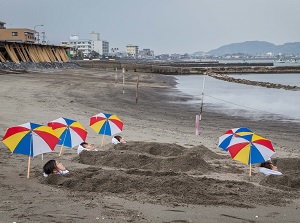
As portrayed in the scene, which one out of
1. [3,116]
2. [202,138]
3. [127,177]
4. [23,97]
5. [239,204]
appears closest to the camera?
[239,204]

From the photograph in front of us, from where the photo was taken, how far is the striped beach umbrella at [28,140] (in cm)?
855

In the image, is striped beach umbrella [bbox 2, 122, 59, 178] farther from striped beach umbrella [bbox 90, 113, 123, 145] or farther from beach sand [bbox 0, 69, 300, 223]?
striped beach umbrella [bbox 90, 113, 123, 145]

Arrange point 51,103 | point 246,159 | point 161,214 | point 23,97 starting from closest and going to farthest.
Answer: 1. point 161,214
2. point 246,159
3. point 51,103
4. point 23,97

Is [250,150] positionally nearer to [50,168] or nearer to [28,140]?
[50,168]

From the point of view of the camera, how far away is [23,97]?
2350 cm

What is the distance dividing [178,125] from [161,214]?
12.0 metres

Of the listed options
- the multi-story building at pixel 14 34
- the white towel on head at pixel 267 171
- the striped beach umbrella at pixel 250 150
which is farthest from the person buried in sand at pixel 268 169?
the multi-story building at pixel 14 34

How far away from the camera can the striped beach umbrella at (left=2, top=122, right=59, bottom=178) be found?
855 cm

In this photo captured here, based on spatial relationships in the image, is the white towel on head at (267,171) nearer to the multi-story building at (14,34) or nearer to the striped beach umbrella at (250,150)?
the striped beach umbrella at (250,150)

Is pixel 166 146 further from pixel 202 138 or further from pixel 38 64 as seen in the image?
pixel 38 64

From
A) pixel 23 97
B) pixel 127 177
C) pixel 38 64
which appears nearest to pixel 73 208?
pixel 127 177

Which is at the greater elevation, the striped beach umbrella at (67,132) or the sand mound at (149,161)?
the striped beach umbrella at (67,132)

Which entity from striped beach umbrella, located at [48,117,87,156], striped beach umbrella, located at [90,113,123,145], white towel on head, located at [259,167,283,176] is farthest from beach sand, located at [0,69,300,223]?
striped beach umbrella, located at [90,113,123,145]

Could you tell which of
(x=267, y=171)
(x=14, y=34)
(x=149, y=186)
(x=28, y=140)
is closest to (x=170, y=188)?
(x=149, y=186)
